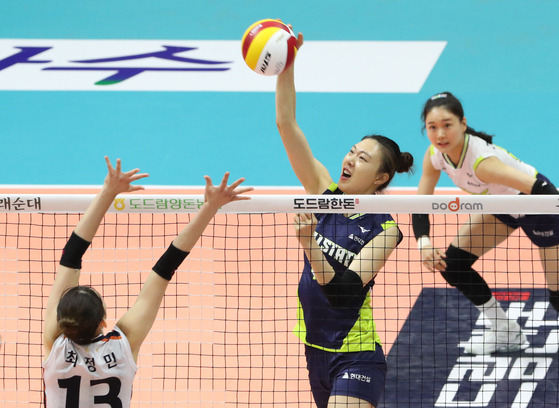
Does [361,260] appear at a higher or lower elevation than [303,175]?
lower

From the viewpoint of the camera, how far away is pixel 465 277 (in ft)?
22.2

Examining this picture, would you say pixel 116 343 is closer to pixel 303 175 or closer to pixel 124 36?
pixel 303 175

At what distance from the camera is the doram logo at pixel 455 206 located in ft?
15.3

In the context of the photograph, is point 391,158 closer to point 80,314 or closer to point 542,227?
point 80,314

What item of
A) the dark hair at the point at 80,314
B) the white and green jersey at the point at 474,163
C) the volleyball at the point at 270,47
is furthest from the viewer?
the white and green jersey at the point at 474,163

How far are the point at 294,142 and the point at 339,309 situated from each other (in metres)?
1.00

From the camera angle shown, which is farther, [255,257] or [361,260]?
[255,257]

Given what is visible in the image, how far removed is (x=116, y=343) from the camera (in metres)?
3.35

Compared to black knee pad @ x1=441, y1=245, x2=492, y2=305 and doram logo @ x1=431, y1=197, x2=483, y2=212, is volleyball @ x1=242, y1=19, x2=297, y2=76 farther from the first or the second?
black knee pad @ x1=441, y1=245, x2=492, y2=305

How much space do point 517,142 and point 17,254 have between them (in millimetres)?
6944

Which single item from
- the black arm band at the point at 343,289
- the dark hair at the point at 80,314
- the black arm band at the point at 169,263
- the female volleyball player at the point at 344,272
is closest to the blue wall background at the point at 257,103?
the female volleyball player at the point at 344,272

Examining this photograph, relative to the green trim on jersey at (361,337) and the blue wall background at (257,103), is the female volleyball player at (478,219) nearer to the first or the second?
the green trim on jersey at (361,337)

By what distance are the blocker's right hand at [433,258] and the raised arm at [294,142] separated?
205 cm

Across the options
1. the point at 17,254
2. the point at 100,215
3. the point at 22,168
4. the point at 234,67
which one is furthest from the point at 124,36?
the point at 100,215
